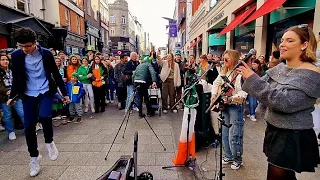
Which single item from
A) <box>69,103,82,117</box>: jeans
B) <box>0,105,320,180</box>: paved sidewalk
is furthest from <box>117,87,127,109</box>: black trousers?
<box>0,105,320,180</box>: paved sidewalk

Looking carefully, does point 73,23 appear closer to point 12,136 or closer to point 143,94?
point 143,94

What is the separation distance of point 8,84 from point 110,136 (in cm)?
255

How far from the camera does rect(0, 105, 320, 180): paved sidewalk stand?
3.39 m

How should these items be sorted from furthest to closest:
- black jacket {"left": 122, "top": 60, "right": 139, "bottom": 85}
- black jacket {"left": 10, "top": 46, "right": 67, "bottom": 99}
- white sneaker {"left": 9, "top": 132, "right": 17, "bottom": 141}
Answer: black jacket {"left": 122, "top": 60, "right": 139, "bottom": 85} < white sneaker {"left": 9, "top": 132, "right": 17, "bottom": 141} < black jacket {"left": 10, "top": 46, "right": 67, "bottom": 99}

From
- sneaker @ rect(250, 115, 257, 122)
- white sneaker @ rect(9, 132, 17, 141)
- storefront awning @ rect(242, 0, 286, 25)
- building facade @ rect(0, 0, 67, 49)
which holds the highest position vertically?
building facade @ rect(0, 0, 67, 49)

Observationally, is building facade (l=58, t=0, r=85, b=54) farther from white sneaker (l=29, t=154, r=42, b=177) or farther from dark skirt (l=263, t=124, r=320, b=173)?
dark skirt (l=263, t=124, r=320, b=173)

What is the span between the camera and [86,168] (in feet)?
11.7

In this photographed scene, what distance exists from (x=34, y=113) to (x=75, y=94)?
333cm

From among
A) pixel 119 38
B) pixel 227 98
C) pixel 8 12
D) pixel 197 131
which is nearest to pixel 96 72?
pixel 197 131

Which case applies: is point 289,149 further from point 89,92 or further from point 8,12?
point 8,12

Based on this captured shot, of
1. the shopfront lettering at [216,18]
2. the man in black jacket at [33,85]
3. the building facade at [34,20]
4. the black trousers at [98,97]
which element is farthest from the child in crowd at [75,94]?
the shopfront lettering at [216,18]

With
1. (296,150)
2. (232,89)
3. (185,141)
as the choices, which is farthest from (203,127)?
(296,150)

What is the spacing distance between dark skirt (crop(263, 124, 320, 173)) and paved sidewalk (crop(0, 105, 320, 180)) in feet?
5.29

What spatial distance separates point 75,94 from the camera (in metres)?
6.48
